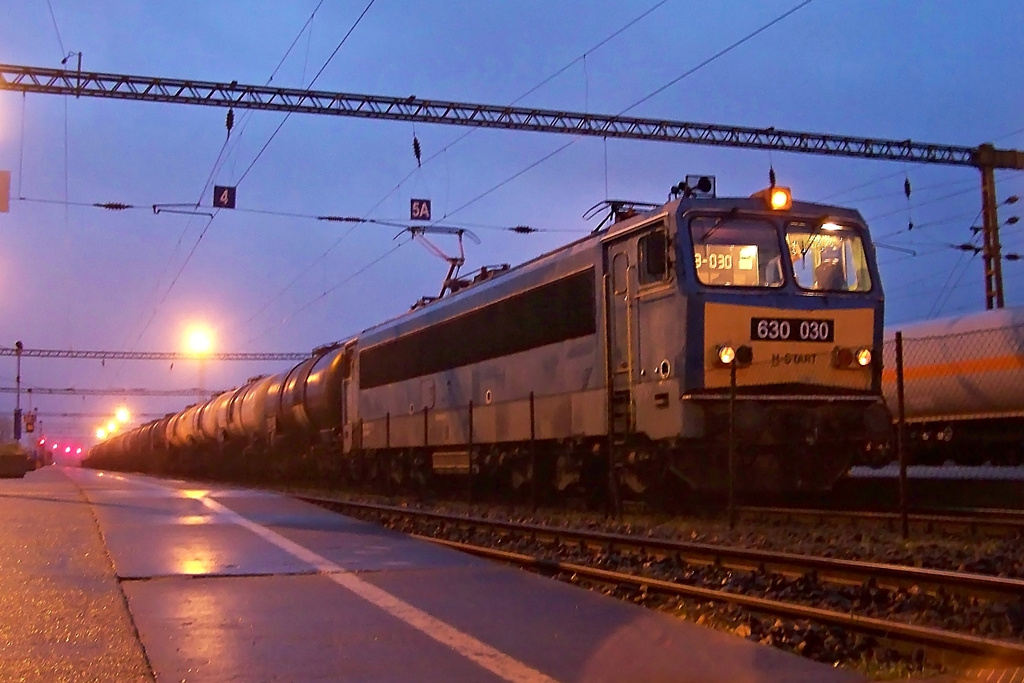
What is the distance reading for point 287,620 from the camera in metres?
7.22

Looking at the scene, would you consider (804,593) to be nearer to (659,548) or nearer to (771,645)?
(771,645)

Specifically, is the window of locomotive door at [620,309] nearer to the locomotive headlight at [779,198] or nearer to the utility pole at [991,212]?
the locomotive headlight at [779,198]

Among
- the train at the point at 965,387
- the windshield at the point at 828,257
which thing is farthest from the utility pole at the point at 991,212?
the windshield at the point at 828,257

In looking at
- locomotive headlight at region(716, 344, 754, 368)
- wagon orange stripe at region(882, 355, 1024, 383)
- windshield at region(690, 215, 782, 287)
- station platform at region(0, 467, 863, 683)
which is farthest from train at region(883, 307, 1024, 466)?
station platform at region(0, 467, 863, 683)

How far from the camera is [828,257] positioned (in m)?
13.1

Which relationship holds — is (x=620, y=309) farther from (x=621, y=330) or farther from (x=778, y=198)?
(x=778, y=198)

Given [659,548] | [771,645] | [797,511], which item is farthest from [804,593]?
[797,511]

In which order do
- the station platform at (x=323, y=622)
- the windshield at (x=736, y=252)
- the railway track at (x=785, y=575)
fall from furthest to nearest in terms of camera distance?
the windshield at (x=736, y=252) < the railway track at (x=785, y=575) < the station platform at (x=323, y=622)

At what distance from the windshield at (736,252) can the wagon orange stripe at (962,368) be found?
25.4ft

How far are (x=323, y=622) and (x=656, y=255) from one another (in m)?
6.88

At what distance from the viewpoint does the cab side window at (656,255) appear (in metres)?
12.6

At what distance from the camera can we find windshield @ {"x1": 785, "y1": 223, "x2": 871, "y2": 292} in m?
12.9

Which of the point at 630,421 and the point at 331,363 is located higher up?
the point at 331,363

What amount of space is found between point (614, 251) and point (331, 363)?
13.4 meters
